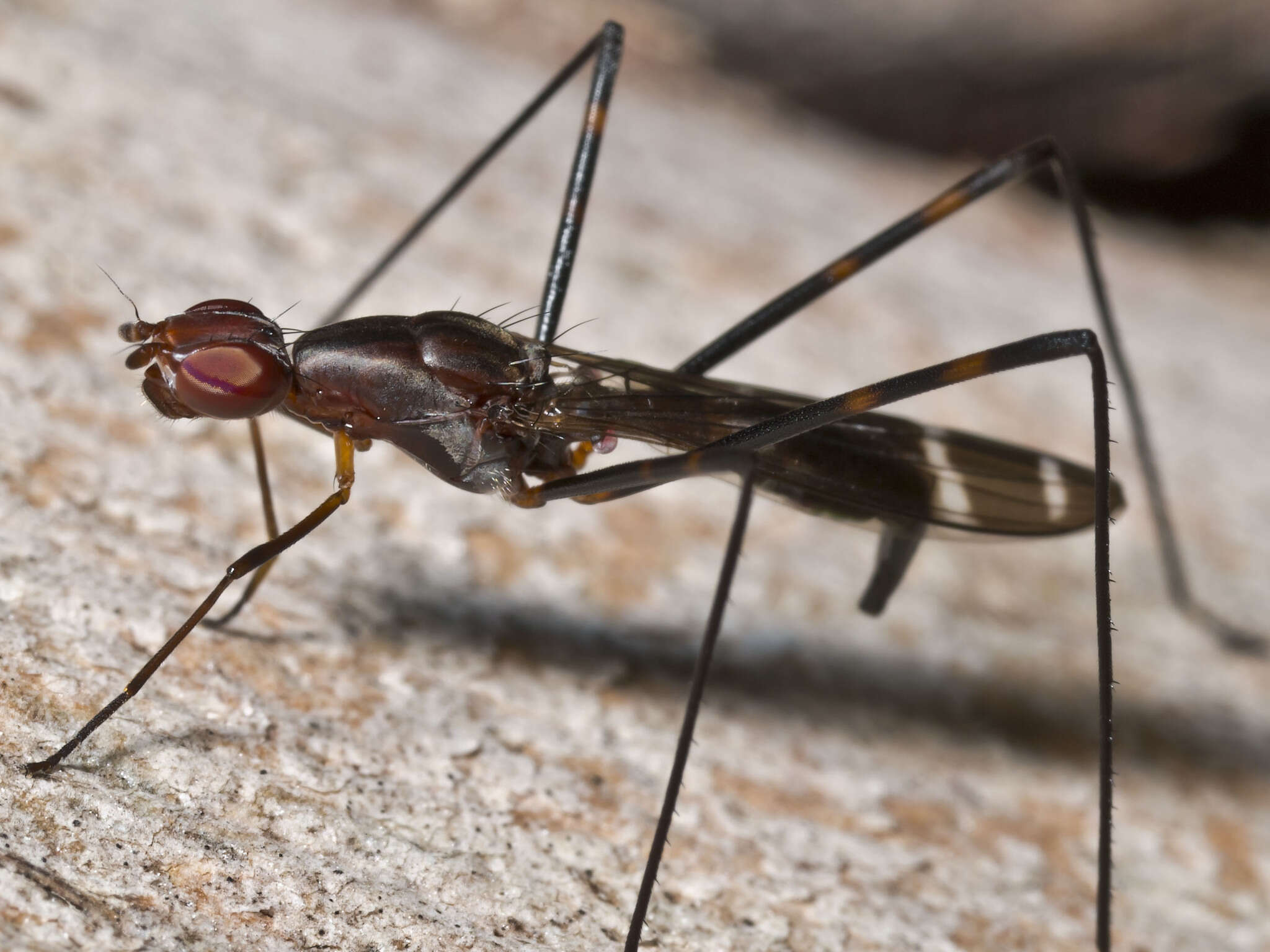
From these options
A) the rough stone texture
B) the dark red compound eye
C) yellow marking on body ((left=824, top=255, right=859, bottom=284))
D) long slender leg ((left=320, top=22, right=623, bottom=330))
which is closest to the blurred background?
the rough stone texture

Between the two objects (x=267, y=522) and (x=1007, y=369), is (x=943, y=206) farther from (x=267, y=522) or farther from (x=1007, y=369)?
(x=267, y=522)

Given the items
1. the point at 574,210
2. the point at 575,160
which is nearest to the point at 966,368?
the point at 574,210

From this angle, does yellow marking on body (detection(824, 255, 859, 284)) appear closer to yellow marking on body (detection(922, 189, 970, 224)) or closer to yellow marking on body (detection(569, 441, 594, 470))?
yellow marking on body (detection(922, 189, 970, 224))

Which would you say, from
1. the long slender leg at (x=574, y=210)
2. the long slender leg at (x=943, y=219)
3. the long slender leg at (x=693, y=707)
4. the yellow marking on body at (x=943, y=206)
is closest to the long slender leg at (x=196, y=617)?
the long slender leg at (x=574, y=210)

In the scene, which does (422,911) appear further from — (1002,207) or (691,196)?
(1002,207)

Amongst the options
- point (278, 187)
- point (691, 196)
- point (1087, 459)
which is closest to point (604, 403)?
point (278, 187)

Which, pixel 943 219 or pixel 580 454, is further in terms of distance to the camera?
pixel 943 219

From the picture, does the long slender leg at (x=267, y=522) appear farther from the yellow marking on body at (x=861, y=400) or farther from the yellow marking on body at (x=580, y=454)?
the yellow marking on body at (x=861, y=400)
